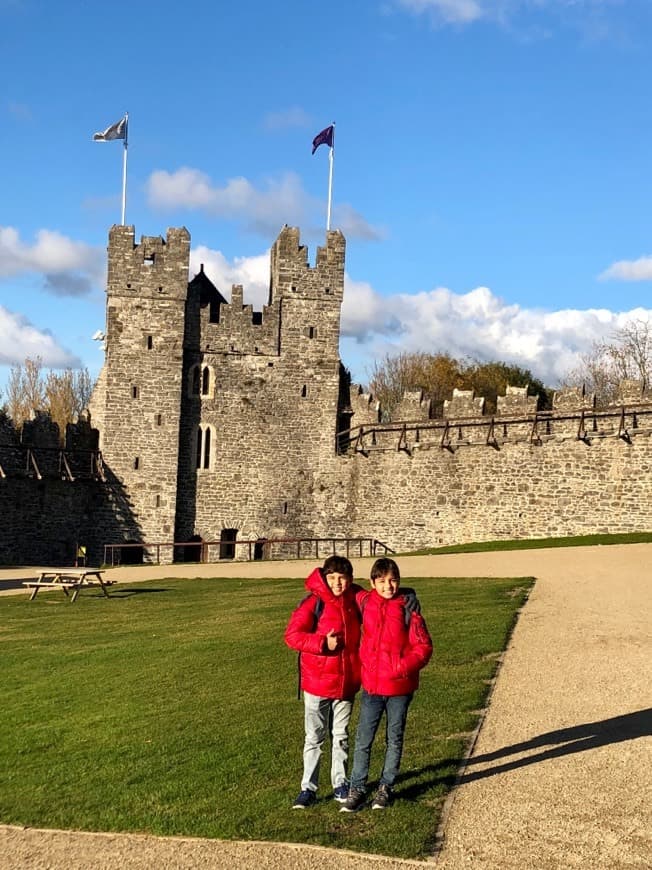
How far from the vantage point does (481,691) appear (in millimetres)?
10438

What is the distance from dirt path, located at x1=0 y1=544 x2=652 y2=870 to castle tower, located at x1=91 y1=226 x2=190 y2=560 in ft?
73.1

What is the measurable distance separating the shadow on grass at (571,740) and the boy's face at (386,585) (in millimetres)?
1600

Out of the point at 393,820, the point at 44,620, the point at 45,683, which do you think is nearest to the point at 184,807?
the point at 393,820

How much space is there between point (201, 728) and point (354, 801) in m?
2.61

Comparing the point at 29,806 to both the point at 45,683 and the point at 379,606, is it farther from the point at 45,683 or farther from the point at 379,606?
the point at 45,683

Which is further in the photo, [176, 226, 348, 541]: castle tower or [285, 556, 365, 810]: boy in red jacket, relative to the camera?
[176, 226, 348, 541]: castle tower

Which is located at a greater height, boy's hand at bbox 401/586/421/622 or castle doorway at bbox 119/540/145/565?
boy's hand at bbox 401/586/421/622

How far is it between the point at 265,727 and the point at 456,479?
23.3m

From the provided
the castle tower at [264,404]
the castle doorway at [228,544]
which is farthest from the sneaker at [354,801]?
the castle doorway at [228,544]

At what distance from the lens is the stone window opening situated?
3534cm

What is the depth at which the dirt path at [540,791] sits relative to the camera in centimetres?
659

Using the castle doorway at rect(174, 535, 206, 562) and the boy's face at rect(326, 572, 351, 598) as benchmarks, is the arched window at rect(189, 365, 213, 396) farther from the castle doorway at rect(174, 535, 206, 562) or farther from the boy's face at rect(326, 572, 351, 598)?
the boy's face at rect(326, 572, 351, 598)

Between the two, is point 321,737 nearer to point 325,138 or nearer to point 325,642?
point 325,642

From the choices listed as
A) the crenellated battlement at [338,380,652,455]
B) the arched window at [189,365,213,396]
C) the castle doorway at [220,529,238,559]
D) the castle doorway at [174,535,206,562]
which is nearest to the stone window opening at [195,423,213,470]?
the arched window at [189,365,213,396]
